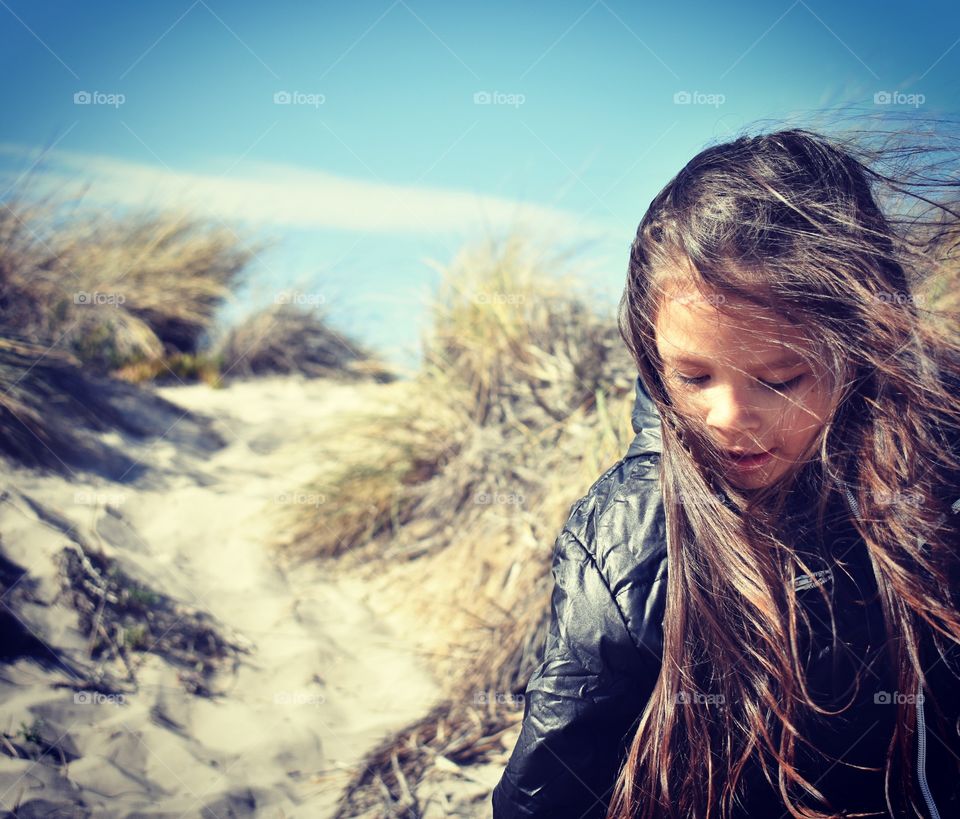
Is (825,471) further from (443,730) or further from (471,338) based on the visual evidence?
(471,338)

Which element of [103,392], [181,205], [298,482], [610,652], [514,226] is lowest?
[610,652]

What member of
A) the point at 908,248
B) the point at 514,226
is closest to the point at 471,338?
the point at 514,226

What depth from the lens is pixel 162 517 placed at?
411cm

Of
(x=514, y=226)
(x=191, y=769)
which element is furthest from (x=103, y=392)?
(x=191, y=769)

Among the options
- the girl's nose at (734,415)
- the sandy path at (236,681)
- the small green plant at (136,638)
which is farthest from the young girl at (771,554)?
the small green plant at (136,638)

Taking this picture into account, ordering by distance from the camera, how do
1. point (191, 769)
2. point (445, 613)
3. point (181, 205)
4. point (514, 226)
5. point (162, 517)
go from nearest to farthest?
point (191, 769), point (445, 613), point (162, 517), point (514, 226), point (181, 205)

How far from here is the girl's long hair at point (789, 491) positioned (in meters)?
1.60

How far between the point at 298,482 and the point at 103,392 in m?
1.40

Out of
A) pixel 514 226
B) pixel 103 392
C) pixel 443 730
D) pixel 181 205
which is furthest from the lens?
pixel 181 205

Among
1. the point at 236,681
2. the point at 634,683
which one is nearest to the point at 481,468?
the point at 236,681

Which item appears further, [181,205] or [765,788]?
[181,205]

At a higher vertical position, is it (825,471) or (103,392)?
(103,392)

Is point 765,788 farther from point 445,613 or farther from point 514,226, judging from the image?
point 514,226

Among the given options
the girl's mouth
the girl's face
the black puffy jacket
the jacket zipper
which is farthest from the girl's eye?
the jacket zipper
